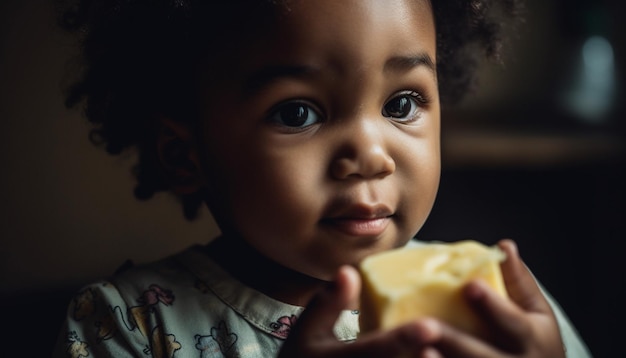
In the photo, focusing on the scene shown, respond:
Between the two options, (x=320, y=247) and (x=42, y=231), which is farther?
(x=42, y=231)

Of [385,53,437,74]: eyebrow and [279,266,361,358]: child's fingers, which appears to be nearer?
[279,266,361,358]: child's fingers

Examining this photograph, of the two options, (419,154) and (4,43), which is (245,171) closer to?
(419,154)

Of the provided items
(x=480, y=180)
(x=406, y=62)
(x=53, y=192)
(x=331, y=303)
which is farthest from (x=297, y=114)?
(x=480, y=180)

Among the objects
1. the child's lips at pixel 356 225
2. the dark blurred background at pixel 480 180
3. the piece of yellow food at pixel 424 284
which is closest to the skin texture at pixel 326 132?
the child's lips at pixel 356 225

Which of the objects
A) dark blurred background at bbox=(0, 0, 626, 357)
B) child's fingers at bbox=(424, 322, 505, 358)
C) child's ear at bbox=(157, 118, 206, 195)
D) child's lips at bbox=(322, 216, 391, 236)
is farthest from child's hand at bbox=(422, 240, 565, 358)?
dark blurred background at bbox=(0, 0, 626, 357)

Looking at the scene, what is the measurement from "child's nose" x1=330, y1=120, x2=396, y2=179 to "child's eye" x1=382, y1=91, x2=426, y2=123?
5 cm

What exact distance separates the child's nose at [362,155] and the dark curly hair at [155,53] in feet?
0.45

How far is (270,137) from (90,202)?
49cm

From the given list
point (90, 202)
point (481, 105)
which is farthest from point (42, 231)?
point (481, 105)

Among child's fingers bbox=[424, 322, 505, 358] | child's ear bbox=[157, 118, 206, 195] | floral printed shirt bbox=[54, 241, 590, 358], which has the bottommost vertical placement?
floral printed shirt bbox=[54, 241, 590, 358]

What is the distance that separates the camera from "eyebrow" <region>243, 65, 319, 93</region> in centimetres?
66

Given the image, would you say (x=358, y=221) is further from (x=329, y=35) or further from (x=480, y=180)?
(x=480, y=180)

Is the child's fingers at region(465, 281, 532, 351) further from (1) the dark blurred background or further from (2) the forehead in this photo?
(1) the dark blurred background

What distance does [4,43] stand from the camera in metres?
1.02
